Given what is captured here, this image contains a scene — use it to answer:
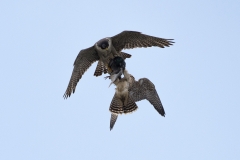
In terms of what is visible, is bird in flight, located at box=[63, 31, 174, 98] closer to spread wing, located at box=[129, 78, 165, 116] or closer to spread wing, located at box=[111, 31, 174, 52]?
spread wing, located at box=[111, 31, 174, 52]

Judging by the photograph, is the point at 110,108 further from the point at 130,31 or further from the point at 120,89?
the point at 130,31

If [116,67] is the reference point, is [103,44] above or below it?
above

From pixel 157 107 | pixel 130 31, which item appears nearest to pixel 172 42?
pixel 130 31

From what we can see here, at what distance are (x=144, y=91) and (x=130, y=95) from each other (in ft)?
1.33

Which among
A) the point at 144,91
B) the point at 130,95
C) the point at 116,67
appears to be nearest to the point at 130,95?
the point at 130,95

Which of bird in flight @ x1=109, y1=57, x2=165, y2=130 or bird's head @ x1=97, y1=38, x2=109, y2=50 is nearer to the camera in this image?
bird's head @ x1=97, y1=38, x2=109, y2=50

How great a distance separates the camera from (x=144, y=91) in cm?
1407

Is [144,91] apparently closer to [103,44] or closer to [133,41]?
[133,41]

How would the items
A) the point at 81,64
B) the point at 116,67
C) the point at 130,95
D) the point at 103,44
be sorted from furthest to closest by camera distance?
1. the point at 130,95
2. the point at 81,64
3. the point at 103,44
4. the point at 116,67

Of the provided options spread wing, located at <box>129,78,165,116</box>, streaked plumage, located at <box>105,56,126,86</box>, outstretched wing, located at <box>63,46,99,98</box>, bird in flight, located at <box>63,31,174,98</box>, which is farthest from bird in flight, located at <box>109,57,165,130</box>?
outstretched wing, located at <box>63,46,99,98</box>

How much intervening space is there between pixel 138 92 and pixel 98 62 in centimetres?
128

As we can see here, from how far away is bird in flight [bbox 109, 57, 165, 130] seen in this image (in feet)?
44.4

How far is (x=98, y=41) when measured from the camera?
1327cm

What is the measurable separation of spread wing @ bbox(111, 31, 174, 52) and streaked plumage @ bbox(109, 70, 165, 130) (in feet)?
2.16
